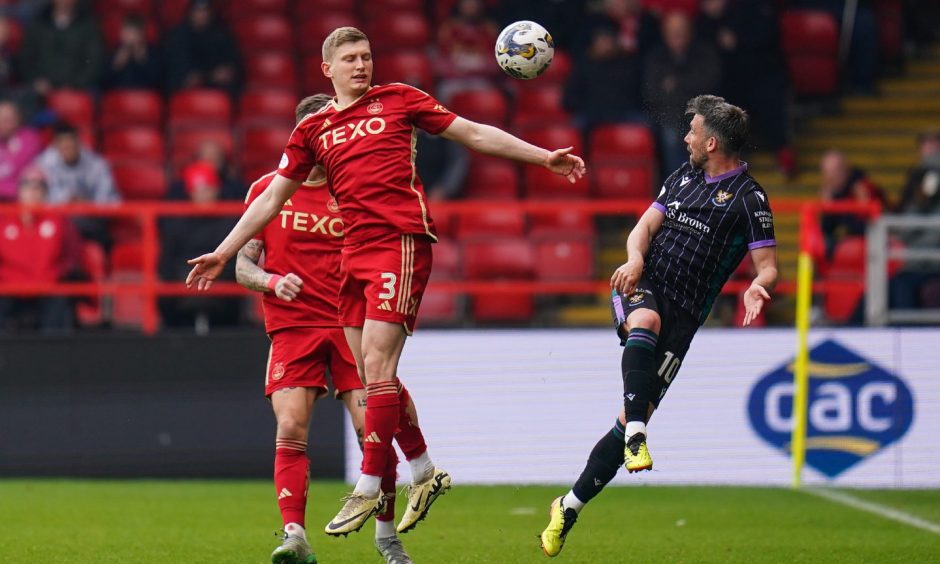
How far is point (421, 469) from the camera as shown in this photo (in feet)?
25.1

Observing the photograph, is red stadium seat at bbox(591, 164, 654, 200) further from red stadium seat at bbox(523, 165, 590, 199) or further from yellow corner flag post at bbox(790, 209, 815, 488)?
yellow corner flag post at bbox(790, 209, 815, 488)

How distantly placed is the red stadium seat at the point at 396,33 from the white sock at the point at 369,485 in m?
10.7

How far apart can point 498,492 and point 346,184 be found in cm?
516

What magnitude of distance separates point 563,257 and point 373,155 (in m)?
7.03

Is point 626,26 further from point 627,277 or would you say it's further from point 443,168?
point 627,277

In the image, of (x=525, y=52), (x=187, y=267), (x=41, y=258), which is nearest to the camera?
(x=525, y=52)

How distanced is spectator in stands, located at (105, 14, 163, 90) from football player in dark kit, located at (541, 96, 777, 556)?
9.90m

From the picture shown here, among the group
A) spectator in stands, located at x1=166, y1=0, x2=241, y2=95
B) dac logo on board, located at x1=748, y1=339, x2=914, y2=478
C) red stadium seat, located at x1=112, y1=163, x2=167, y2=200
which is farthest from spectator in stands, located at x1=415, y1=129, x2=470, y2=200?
dac logo on board, located at x1=748, y1=339, x2=914, y2=478

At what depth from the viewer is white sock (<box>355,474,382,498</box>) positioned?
7.11 m

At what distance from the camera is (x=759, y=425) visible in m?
12.4

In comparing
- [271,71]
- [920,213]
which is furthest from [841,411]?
[271,71]

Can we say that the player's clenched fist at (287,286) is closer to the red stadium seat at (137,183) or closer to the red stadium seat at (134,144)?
the red stadium seat at (137,183)

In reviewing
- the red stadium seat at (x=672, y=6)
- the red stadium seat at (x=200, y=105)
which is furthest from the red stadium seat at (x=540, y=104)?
the red stadium seat at (x=200, y=105)

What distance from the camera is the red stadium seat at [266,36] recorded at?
1761 cm
